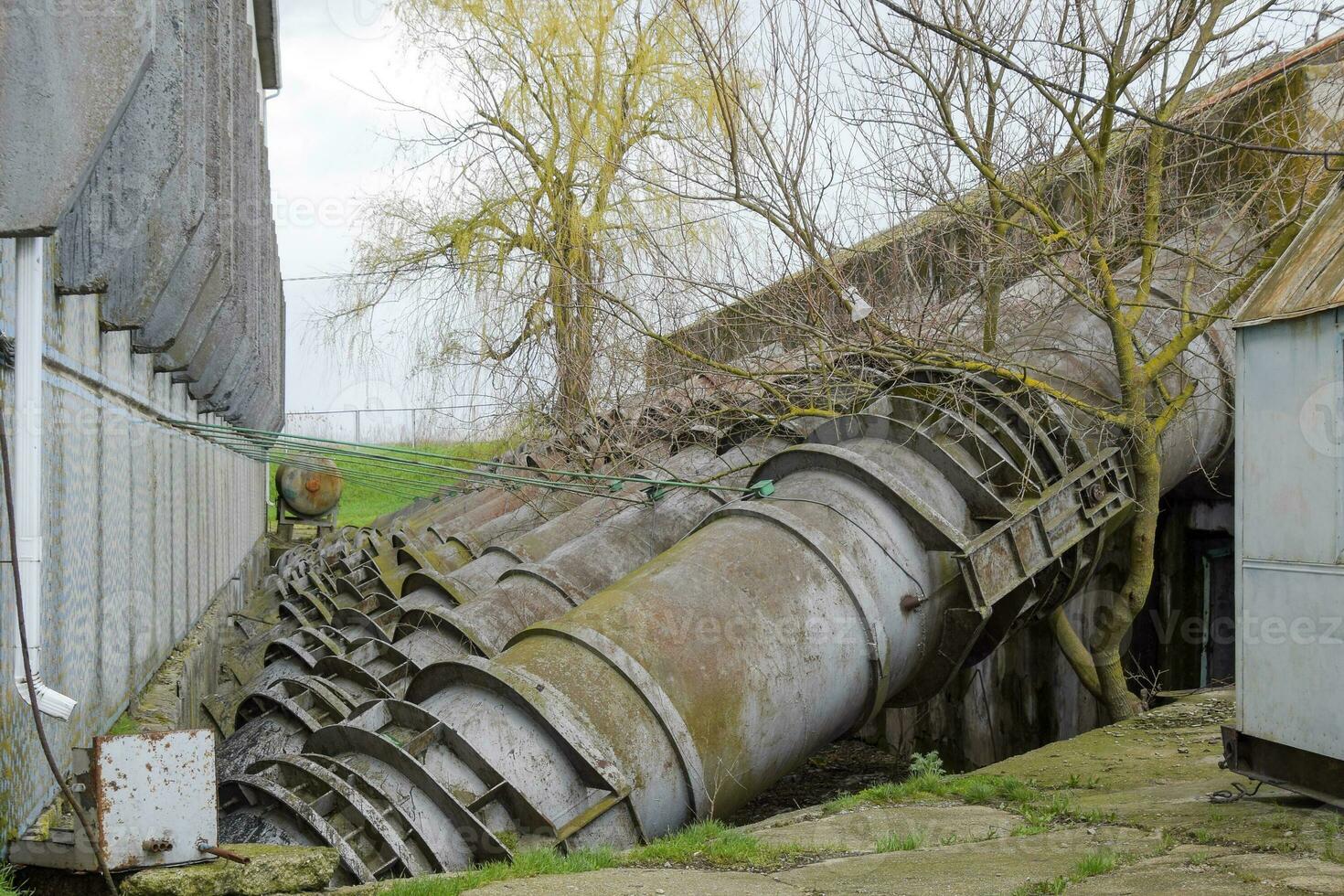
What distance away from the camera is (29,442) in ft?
10.8

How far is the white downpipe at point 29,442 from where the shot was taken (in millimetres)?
3244

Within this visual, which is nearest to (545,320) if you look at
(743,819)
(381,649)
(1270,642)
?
(381,649)

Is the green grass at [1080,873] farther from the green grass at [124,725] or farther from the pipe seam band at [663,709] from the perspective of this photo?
the green grass at [124,725]

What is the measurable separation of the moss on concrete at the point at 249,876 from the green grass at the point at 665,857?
1.54 ft

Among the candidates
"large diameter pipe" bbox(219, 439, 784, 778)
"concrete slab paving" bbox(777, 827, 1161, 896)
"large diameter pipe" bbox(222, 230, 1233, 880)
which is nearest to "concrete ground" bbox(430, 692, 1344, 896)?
"concrete slab paving" bbox(777, 827, 1161, 896)

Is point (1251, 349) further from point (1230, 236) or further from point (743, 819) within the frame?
point (743, 819)

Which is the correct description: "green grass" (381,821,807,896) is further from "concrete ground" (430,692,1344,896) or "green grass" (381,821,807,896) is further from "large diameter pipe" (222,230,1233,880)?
"large diameter pipe" (222,230,1233,880)

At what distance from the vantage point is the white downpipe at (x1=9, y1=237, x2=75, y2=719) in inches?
128

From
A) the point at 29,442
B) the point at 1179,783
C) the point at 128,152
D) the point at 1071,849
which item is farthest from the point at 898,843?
the point at 128,152

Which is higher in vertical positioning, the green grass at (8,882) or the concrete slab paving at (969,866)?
the green grass at (8,882)

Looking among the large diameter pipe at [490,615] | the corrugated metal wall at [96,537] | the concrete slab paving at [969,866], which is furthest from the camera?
the large diameter pipe at [490,615]

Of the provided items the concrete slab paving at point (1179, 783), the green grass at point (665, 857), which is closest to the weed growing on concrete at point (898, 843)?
the green grass at point (665, 857)

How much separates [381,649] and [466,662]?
257cm

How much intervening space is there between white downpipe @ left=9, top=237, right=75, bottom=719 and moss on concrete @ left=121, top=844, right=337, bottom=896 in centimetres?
62
